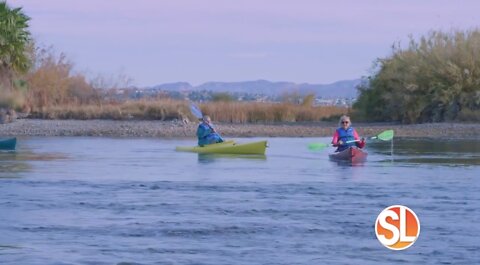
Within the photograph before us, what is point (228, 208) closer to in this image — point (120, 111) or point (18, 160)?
point (18, 160)

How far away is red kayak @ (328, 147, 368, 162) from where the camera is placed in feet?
93.0

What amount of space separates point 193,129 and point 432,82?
10.4 meters

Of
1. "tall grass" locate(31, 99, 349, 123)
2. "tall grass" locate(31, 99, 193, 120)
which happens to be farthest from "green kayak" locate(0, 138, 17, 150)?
"tall grass" locate(31, 99, 193, 120)

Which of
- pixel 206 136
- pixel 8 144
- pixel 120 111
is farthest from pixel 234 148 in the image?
pixel 120 111

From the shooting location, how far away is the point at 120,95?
68.1m

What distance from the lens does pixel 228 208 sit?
18.7 metres

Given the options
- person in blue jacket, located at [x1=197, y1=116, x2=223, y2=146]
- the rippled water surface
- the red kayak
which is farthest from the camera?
person in blue jacket, located at [x1=197, y1=116, x2=223, y2=146]

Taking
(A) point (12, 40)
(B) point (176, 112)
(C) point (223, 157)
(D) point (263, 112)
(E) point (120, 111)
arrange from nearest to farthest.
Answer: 1. (C) point (223, 157)
2. (A) point (12, 40)
3. (B) point (176, 112)
4. (E) point (120, 111)
5. (D) point (263, 112)

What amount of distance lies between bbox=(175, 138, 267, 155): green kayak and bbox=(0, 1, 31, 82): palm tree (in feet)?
38.7

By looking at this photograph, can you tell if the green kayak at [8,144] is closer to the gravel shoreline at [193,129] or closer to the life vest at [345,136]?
the life vest at [345,136]

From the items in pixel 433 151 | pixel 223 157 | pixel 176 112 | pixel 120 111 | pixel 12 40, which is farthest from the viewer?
pixel 120 111

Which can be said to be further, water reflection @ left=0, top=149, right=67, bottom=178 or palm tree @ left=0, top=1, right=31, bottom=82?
palm tree @ left=0, top=1, right=31, bottom=82

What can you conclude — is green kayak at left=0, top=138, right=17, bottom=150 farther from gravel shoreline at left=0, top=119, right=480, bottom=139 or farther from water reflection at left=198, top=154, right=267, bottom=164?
gravel shoreline at left=0, top=119, right=480, bottom=139

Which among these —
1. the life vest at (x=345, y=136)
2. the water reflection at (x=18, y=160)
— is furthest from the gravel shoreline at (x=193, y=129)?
the life vest at (x=345, y=136)
